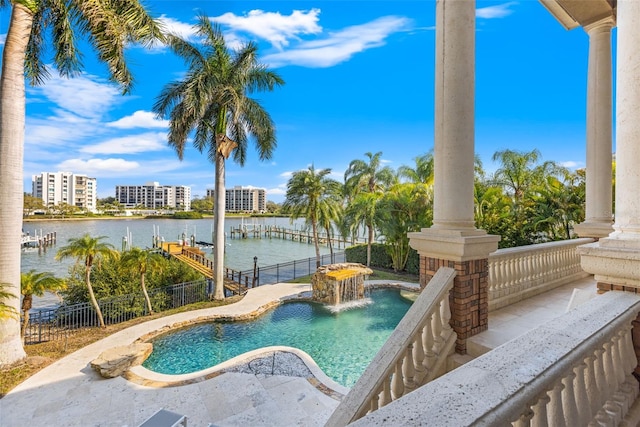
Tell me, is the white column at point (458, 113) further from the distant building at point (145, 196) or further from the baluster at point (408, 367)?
the distant building at point (145, 196)

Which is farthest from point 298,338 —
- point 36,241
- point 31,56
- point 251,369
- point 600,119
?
point 36,241

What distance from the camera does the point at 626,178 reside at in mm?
2867

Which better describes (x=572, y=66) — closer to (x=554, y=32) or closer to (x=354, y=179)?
(x=554, y=32)

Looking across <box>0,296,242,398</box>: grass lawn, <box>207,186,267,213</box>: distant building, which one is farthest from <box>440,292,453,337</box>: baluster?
<box>207,186,267,213</box>: distant building

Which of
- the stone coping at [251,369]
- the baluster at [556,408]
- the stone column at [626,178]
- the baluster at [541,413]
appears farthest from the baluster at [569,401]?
the stone coping at [251,369]

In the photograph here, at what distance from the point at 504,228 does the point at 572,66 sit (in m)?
8.32

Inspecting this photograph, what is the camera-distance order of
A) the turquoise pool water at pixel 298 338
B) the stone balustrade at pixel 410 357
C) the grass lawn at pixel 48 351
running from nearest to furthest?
the stone balustrade at pixel 410 357 < the grass lawn at pixel 48 351 < the turquoise pool water at pixel 298 338

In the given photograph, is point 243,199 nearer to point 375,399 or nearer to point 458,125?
point 458,125

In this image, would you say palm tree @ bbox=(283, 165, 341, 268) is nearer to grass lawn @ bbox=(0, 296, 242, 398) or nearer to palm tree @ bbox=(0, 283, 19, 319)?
grass lawn @ bbox=(0, 296, 242, 398)

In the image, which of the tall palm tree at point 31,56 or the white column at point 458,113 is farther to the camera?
the tall palm tree at point 31,56

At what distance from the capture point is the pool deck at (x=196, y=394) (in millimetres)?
5586

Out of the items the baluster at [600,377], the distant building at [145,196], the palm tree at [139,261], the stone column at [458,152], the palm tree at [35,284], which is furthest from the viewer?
the distant building at [145,196]

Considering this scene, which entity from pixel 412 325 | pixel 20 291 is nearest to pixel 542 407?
pixel 412 325

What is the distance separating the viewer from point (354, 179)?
27.7m
